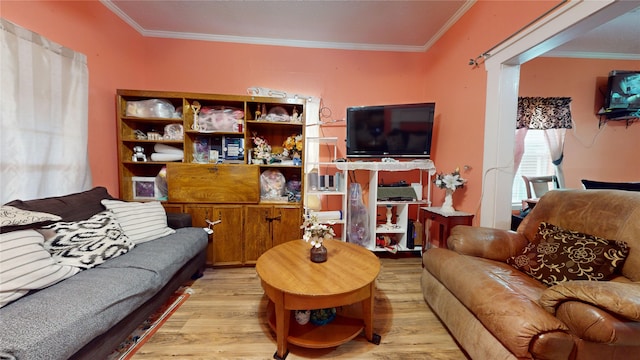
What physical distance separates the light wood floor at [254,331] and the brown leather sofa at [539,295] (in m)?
0.16

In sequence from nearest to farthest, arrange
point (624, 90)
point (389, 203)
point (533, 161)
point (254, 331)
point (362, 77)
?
point (254, 331) < point (389, 203) < point (624, 90) < point (362, 77) < point (533, 161)

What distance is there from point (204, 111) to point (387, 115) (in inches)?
80.2

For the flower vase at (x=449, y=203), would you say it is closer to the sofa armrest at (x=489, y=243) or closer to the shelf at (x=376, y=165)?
the shelf at (x=376, y=165)

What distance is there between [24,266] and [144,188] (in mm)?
1497

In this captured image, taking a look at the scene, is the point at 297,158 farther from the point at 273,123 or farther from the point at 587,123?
the point at 587,123

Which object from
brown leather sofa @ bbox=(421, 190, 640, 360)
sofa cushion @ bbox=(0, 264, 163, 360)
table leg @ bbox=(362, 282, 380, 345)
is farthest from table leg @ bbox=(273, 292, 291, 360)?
brown leather sofa @ bbox=(421, 190, 640, 360)

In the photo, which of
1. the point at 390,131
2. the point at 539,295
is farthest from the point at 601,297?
the point at 390,131

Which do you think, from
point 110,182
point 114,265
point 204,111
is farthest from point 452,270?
point 110,182

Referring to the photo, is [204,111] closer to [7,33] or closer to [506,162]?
[7,33]

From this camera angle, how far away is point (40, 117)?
5.53ft

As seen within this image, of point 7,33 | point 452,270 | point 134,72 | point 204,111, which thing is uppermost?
point 134,72

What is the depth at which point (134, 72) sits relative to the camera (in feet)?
8.73

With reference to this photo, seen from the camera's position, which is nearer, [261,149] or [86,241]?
[86,241]

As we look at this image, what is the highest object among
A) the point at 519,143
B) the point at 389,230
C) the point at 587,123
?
the point at 587,123
